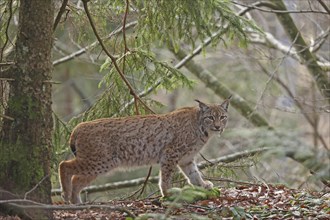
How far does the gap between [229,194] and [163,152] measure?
933 mm

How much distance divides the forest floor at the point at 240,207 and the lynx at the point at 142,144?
1.82 feet

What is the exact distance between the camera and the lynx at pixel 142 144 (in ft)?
26.8

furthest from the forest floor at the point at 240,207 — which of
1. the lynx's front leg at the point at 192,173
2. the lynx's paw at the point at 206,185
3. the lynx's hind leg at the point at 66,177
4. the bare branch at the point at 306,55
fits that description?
the bare branch at the point at 306,55

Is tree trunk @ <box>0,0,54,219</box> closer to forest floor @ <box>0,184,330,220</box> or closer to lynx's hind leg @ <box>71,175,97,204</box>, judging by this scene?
forest floor @ <box>0,184,330,220</box>

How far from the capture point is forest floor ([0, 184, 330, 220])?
6875 millimetres

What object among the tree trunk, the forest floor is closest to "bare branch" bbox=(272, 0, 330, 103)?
the forest floor

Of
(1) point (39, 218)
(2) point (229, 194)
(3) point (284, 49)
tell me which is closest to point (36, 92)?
(1) point (39, 218)

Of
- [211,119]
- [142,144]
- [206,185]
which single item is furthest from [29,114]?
[211,119]

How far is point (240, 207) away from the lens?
7.02 meters

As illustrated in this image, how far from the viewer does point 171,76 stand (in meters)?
9.76

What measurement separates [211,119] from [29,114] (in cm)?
269

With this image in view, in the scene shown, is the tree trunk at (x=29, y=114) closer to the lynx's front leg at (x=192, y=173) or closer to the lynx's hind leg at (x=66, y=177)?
the lynx's hind leg at (x=66, y=177)

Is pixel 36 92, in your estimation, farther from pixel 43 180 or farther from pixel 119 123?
pixel 119 123

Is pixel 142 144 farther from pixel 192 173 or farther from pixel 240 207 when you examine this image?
pixel 240 207
